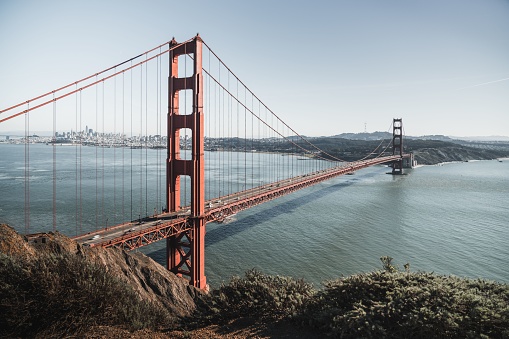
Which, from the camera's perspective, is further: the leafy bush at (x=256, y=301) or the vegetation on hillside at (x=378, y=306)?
the leafy bush at (x=256, y=301)

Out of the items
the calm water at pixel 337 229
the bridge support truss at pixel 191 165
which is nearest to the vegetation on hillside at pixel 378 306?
the bridge support truss at pixel 191 165

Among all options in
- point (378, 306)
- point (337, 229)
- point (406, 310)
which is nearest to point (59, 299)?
point (378, 306)

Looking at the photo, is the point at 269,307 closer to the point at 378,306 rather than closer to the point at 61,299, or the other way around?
the point at 378,306

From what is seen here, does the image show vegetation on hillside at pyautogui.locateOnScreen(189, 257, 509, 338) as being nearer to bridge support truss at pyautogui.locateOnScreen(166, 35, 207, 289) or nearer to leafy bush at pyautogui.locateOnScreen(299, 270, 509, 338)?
leafy bush at pyautogui.locateOnScreen(299, 270, 509, 338)

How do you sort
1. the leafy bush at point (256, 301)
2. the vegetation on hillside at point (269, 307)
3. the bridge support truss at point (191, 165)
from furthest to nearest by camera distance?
the bridge support truss at point (191, 165) → the leafy bush at point (256, 301) → the vegetation on hillside at point (269, 307)

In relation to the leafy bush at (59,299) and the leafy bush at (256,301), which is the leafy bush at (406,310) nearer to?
the leafy bush at (256,301)

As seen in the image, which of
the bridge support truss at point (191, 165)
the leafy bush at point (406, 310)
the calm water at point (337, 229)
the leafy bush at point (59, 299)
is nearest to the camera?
the leafy bush at point (59, 299)
